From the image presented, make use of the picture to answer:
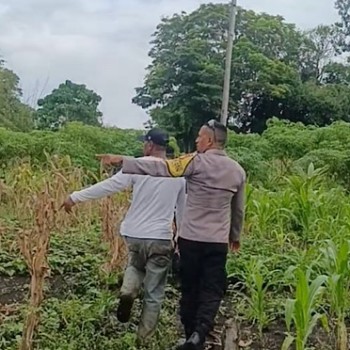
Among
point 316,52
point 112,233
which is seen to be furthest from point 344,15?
point 112,233

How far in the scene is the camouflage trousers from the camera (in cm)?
437

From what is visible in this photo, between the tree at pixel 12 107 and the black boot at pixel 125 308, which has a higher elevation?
the tree at pixel 12 107

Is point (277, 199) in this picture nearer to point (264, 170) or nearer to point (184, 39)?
point (264, 170)

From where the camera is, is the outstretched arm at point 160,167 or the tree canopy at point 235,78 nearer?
the outstretched arm at point 160,167

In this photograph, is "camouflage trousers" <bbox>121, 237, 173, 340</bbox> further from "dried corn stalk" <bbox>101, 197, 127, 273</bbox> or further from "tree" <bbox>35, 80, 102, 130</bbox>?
"tree" <bbox>35, 80, 102, 130</bbox>

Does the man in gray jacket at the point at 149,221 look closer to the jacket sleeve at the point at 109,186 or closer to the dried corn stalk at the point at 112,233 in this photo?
the jacket sleeve at the point at 109,186

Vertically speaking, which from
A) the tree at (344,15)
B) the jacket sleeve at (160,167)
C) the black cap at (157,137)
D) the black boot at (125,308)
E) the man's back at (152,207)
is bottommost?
the black boot at (125,308)

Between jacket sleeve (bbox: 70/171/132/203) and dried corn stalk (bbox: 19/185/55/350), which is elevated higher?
jacket sleeve (bbox: 70/171/132/203)

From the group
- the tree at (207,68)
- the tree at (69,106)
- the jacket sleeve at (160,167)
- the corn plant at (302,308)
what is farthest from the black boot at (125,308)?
the tree at (69,106)

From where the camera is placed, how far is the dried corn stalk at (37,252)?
375 centimetres

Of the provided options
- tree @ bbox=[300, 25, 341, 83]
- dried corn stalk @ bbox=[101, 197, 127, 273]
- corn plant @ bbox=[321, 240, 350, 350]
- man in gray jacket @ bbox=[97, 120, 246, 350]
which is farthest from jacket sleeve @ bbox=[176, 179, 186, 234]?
tree @ bbox=[300, 25, 341, 83]

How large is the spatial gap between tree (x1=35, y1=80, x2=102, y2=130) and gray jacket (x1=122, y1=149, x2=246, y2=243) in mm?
17278

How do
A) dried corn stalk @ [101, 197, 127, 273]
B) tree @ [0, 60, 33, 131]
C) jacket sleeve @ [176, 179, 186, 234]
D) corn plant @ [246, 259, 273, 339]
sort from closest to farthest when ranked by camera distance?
jacket sleeve @ [176, 179, 186, 234] < corn plant @ [246, 259, 273, 339] < dried corn stalk @ [101, 197, 127, 273] < tree @ [0, 60, 33, 131]

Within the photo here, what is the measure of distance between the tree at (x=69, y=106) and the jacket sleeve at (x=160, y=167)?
17.3 meters
